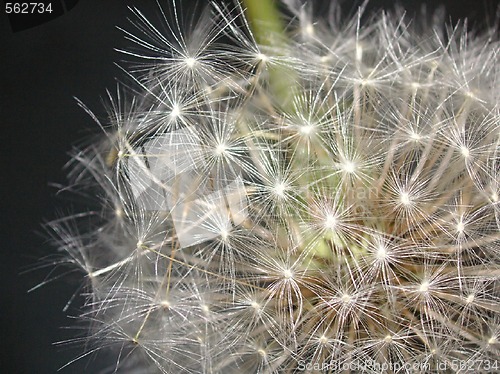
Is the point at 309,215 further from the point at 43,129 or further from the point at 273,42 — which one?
the point at 43,129

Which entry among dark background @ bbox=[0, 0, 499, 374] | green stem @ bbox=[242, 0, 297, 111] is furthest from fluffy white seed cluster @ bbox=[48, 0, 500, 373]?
dark background @ bbox=[0, 0, 499, 374]

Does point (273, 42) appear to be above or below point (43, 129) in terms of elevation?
above

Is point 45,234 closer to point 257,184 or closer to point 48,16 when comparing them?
point 48,16

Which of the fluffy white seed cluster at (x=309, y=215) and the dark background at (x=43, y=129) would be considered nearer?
the fluffy white seed cluster at (x=309, y=215)

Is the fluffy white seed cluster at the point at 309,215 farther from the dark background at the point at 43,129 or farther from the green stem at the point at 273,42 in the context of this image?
the dark background at the point at 43,129

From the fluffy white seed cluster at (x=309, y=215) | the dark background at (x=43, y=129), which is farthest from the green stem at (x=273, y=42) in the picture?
the dark background at (x=43, y=129)

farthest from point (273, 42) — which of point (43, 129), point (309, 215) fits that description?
point (43, 129)
